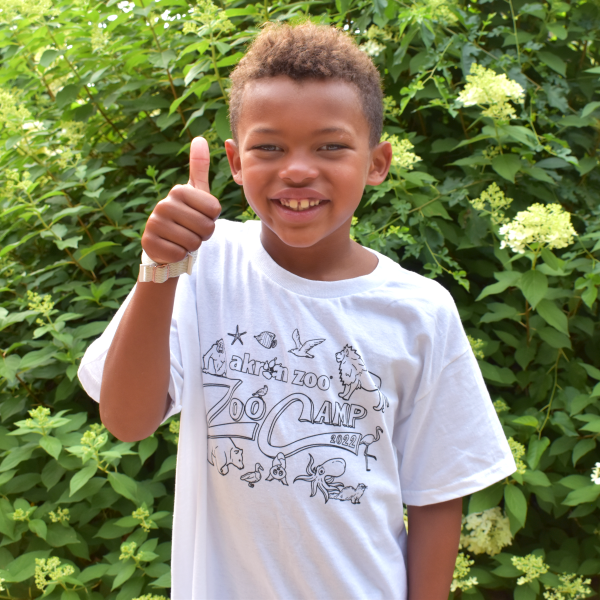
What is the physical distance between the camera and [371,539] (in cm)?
108

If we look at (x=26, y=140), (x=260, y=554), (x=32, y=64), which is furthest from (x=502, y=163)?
(x=32, y=64)

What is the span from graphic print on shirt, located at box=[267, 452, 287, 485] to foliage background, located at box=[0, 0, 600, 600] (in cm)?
73

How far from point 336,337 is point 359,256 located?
210mm

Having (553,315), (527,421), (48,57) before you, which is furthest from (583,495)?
(48,57)

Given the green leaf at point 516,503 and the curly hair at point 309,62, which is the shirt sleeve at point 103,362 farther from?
the green leaf at point 516,503

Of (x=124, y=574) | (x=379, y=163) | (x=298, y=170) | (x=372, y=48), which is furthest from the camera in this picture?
(x=372, y=48)

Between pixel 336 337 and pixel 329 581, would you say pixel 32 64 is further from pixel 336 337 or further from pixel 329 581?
pixel 329 581

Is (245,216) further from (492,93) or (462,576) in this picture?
(462,576)

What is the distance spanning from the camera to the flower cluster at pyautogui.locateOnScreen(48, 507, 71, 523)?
1747 mm

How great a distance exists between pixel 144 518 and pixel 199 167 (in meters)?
1.16

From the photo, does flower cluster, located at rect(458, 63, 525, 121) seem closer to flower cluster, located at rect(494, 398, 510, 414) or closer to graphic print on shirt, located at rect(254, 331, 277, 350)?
flower cluster, located at rect(494, 398, 510, 414)

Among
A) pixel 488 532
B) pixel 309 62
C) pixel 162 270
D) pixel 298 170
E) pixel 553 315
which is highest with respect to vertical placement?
pixel 309 62

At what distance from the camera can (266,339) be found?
1.10 m

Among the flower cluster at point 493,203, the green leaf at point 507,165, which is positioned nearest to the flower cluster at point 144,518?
the flower cluster at point 493,203
